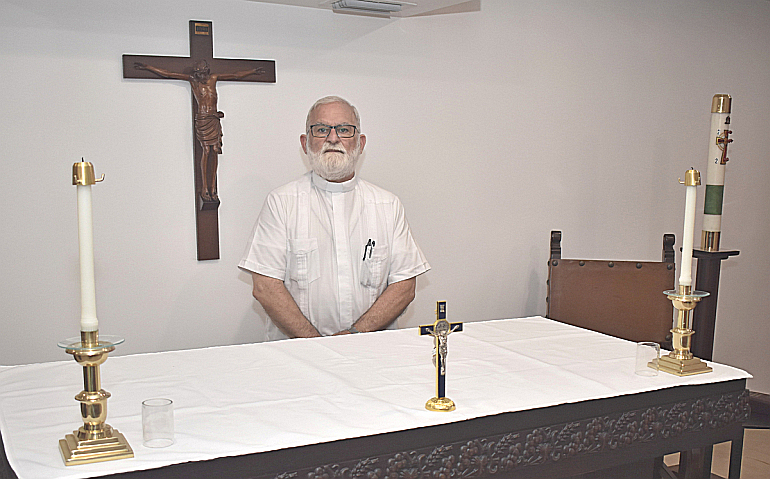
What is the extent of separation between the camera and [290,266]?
371cm

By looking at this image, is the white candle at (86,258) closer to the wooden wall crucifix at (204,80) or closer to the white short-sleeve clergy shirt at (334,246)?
the white short-sleeve clergy shirt at (334,246)

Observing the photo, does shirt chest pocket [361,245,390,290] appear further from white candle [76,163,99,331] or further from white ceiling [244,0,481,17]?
white candle [76,163,99,331]

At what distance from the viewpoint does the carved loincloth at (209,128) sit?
3.89 meters

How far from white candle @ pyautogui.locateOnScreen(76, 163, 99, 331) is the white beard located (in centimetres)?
215

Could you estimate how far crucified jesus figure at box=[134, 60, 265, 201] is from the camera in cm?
385

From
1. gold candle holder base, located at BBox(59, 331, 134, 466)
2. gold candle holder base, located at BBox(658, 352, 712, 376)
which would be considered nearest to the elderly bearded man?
gold candle holder base, located at BBox(658, 352, 712, 376)

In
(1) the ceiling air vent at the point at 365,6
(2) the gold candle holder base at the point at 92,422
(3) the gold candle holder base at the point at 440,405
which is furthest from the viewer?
(1) the ceiling air vent at the point at 365,6

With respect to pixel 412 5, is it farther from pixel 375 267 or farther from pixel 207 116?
pixel 375 267

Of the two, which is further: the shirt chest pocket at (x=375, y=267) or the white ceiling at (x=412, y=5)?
the white ceiling at (x=412, y=5)

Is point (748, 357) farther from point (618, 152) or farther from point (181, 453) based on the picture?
point (181, 453)

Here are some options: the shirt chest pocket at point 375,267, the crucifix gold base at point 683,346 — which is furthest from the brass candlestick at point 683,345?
the shirt chest pocket at point 375,267

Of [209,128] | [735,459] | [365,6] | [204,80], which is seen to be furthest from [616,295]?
[204,80]

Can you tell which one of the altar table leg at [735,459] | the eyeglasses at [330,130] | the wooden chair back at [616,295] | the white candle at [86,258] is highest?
the eyeglasses at [330,130]

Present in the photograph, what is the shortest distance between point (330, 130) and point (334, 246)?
581 millimetres
